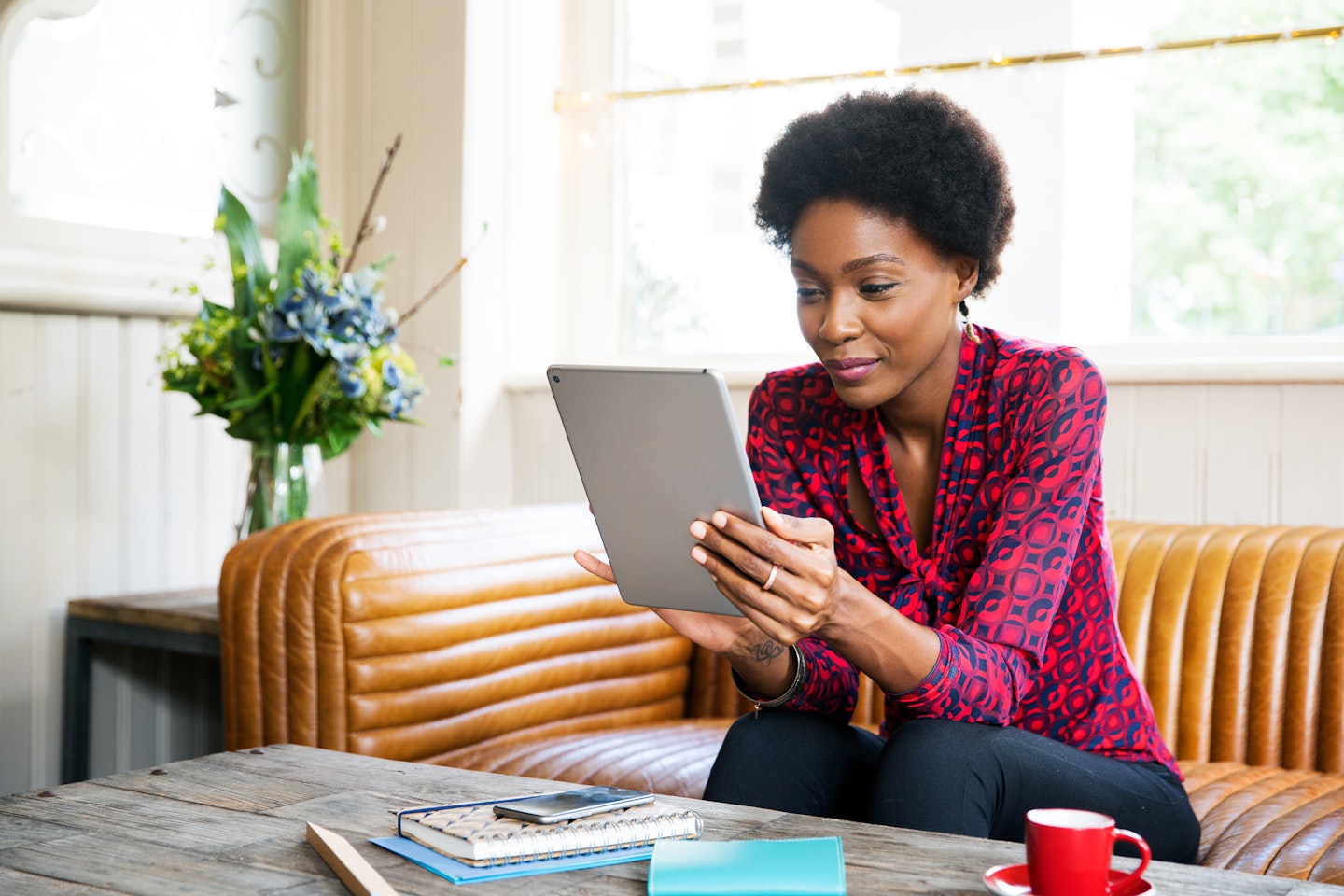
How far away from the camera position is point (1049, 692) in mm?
1427

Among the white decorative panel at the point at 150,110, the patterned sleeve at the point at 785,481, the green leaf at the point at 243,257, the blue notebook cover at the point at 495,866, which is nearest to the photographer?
the blue notebook cover at the point at 495,866

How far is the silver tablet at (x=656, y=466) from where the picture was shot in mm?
1126

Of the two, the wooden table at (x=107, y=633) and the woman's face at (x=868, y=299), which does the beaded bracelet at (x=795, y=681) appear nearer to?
the woman's face at (x=868, y=299)

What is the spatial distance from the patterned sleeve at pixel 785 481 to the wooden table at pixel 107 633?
0.96m

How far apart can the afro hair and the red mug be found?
0.78 meters

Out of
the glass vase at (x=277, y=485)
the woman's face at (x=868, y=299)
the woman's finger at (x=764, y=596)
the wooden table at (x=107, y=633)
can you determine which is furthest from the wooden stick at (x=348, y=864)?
the glass vase at (x=277, y=485)

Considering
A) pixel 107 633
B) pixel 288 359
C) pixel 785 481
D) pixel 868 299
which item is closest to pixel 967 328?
pixel 868 299

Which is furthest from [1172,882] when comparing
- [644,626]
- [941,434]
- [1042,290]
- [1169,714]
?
[1042,290]

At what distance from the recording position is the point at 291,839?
1.06 m

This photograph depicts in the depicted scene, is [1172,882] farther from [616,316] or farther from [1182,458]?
[616,316]

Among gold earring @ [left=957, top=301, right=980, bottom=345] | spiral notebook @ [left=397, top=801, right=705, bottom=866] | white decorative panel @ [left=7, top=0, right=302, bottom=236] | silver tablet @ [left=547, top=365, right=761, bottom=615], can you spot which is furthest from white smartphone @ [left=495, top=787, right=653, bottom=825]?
white decorative panel @ [left=7, top=0, right=302, bottom=236]

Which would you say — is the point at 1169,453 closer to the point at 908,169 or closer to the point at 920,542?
the point at 920,542

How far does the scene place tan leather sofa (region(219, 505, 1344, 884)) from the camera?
182 centimetres

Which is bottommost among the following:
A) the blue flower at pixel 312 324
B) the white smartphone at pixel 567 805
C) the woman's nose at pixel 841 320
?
the white smartphone at pixel 567 805
